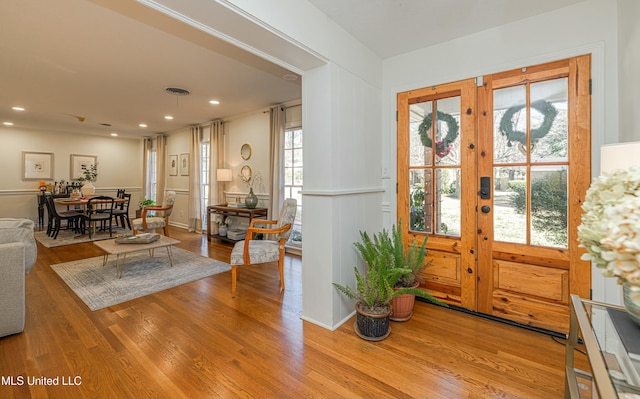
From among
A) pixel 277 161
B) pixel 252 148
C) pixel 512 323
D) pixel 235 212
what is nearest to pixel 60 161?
pixel 252 148

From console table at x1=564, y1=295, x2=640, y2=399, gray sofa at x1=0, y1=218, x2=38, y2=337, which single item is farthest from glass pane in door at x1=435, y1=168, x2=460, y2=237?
gray sofa at x1=0, y1=218, x2=38, y2=337

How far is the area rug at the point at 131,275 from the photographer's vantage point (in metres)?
2.95

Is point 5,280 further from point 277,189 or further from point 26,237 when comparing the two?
point 277,189

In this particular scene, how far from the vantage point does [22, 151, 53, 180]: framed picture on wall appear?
22.9 ft

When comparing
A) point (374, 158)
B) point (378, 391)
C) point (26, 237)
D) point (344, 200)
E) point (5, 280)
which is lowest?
point (378, 391)

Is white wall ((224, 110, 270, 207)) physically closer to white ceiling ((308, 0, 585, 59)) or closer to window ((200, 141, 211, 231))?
window ((200, 141, 211, 231))

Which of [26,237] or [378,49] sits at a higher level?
[378,49]

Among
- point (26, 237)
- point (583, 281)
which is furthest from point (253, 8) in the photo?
point (583, 281)

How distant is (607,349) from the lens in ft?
3.22

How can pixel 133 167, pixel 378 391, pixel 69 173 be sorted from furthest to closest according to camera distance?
pixel 133 167, pixel 69 173, pixel 378 391

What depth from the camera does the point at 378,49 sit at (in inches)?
110

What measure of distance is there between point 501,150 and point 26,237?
4131 mm

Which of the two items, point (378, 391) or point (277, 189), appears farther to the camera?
point (277, 189)

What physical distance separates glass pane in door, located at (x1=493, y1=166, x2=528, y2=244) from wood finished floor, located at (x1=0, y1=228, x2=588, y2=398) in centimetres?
79
